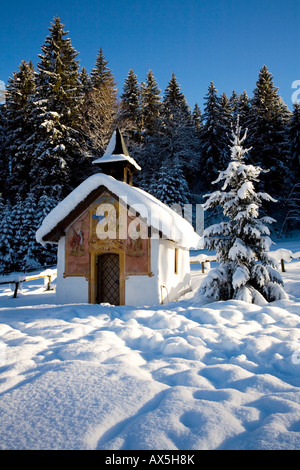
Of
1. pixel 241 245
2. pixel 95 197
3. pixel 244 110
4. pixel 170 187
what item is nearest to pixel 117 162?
pixel 95 197

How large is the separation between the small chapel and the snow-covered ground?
4.36 m

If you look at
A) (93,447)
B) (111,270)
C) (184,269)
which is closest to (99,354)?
(93,447)

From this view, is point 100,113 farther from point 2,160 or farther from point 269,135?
point 269,135

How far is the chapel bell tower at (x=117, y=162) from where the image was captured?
14.2 m

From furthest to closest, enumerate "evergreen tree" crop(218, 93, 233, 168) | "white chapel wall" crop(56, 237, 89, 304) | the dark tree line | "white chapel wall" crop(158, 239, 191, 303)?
1. "evergreen tree" crop(218, 93, 233, 168)
2. the dark tree line
3. "white chapel wall" crop(56, 237, 89, 304)
4. "white chapel wall" crop(158, 239, 191, 303)

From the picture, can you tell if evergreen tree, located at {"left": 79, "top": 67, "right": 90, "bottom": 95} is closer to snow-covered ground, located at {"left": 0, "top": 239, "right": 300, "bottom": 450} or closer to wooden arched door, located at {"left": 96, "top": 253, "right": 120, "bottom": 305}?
wooden arched door, located at {"left": 96, "top": 253, "right": 120, "bottom": 305}

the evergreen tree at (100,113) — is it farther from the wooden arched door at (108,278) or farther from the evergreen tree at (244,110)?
the wooden arched door at (108,278)

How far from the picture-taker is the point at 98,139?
2894 cm

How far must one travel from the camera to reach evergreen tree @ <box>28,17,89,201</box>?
2755cm

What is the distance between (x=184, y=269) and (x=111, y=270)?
5.08 metres

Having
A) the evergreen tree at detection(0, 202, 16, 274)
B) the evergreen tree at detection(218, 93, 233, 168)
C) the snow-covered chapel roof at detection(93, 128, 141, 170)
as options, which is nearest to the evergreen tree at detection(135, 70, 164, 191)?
the evergreen tree at detection(218, 93, 233, 168)

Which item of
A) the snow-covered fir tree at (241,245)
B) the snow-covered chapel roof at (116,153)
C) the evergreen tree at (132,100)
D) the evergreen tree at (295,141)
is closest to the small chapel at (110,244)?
the snow-covered fir tree at (241,245)

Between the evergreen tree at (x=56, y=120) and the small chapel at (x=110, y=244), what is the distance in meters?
17.2

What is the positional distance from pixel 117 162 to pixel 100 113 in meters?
18.5
